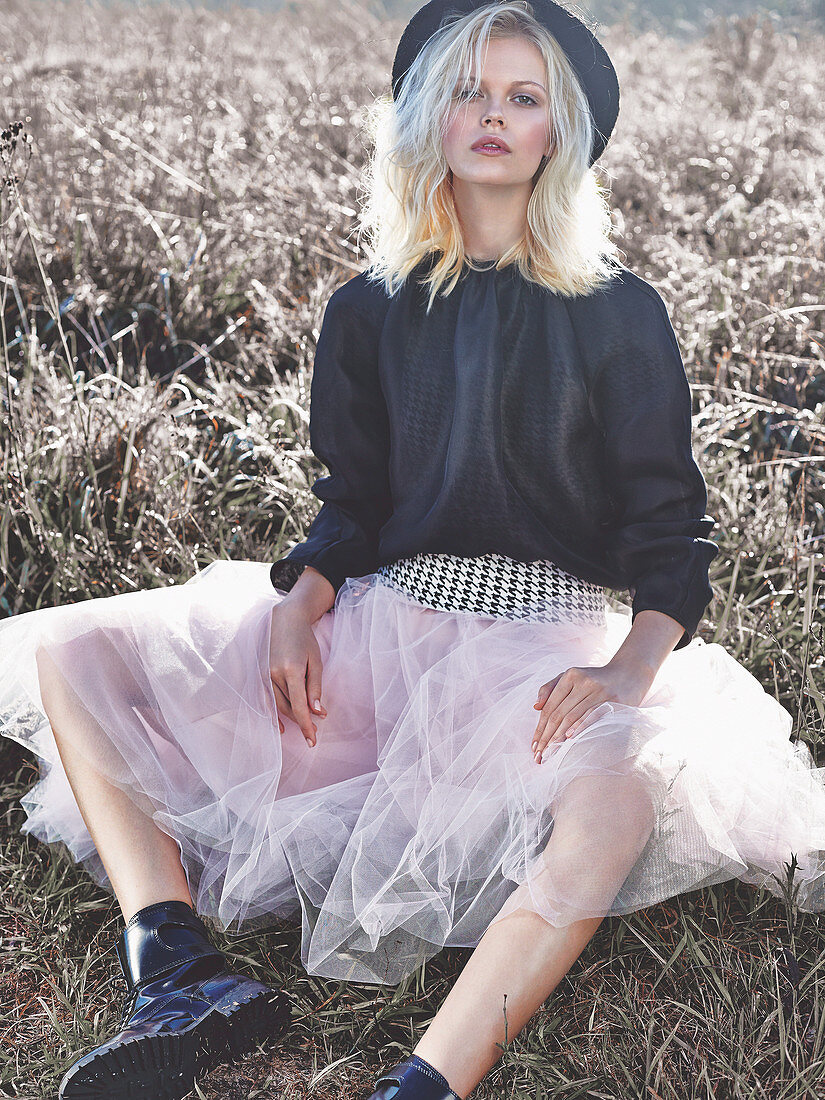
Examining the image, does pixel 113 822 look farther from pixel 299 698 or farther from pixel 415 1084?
pixel 415 1084

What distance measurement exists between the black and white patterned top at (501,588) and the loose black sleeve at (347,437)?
16 centimetres

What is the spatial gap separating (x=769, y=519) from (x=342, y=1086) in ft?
5.73

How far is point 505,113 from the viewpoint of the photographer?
1759 mm

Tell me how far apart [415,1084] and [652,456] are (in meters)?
1.02

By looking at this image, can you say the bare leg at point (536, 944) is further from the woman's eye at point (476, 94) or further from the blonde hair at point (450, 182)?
the woman's eye at point (476, 94)

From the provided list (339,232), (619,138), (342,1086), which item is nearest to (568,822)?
(342,1086)

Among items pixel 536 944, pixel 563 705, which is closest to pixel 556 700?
pixel 563 705

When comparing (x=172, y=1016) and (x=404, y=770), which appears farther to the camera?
(x=404, y=770)

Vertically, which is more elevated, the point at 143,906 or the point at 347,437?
the point at 347,437

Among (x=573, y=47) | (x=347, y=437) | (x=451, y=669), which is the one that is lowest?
(x=451, y=669)

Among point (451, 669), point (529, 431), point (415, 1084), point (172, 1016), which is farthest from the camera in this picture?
point (529, 431)

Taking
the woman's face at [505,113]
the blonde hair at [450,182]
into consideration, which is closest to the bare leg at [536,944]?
the blonde hair at [450,182]

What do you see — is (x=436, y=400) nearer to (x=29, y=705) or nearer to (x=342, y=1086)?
(x=29, y=705)

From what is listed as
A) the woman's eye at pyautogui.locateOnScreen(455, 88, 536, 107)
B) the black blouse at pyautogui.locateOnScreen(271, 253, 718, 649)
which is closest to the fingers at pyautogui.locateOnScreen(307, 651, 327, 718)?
the black blouse at pyautogui.locateOnScreen(271, 253, 718, 649)
